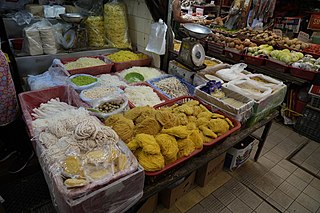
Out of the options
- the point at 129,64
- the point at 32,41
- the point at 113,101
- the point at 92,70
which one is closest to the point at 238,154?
the point at 113,101

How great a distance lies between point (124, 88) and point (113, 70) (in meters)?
0.71

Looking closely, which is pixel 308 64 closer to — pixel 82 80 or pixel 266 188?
pixel 266 188

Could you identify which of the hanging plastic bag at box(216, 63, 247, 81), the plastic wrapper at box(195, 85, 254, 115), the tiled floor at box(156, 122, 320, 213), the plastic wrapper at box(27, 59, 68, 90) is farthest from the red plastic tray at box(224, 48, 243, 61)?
the plastic wrapper at box(27, 59, 68, 90)

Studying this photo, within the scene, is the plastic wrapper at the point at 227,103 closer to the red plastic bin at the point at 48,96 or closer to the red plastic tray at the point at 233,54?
the red plastic bin at the point at 48,96

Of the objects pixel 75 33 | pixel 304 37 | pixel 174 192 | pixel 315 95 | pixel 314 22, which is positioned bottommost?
pixel 174 192

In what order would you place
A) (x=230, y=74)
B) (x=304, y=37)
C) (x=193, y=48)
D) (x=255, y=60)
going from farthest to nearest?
(x=304, y=37) → (x=255, y=60) → (x=230, y=74) → (x=193, y=48)

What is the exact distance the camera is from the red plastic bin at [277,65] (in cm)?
351

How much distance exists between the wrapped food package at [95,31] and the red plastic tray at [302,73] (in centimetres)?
307

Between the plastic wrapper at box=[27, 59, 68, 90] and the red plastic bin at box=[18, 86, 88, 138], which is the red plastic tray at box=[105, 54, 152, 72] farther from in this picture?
the red plastic bin at box=[18, 86, 88, 138]

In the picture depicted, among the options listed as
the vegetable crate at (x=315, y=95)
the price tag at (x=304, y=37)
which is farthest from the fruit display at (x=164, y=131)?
the price tag at (x=304, y=37)

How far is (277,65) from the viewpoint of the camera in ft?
11.8

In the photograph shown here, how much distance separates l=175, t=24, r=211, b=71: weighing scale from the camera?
2.27 metres

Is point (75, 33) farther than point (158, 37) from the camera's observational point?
Yes

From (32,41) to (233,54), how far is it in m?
3.35
